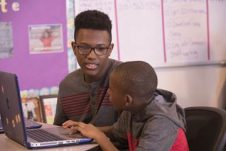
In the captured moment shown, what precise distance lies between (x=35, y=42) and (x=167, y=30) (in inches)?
38.3

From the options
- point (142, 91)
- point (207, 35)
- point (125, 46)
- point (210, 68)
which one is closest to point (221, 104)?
point (210, 68)

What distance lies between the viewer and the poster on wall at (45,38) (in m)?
2.49

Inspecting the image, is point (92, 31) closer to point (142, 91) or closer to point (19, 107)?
point (142, 91)

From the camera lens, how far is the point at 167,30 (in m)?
2.91

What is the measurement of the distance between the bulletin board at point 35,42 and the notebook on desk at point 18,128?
1.00 meters

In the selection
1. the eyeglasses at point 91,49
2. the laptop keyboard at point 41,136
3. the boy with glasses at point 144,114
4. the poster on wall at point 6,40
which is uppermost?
the poster on wall at point 6,40

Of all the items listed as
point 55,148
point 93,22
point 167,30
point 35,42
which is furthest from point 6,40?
point 55,148

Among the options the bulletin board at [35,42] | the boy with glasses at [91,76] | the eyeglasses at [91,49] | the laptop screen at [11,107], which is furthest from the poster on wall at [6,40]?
the laptop screen at [11,107]

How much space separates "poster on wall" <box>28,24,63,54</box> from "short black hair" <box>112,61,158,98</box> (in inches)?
50.1

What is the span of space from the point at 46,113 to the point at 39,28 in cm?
54

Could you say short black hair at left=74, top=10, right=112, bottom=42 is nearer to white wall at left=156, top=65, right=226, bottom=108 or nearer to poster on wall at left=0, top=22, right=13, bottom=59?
poster on wall at left=0, top=22, right=13, bottom=59

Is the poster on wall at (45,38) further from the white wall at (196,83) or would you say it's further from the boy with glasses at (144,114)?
the boy with glasses at (144,114)

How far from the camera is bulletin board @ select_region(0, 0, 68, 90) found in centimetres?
243

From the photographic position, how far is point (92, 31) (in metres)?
1.67
